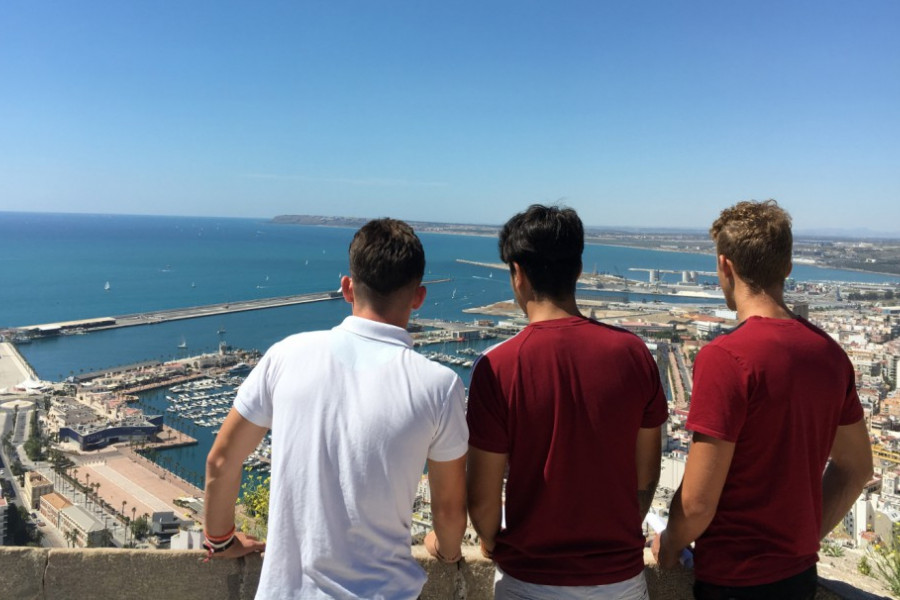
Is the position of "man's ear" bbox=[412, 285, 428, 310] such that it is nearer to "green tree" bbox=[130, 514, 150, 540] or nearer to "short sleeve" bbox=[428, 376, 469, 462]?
"short sleeve" bbox=[428, 376, 469, 462]

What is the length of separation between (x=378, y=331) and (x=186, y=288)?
135 ft

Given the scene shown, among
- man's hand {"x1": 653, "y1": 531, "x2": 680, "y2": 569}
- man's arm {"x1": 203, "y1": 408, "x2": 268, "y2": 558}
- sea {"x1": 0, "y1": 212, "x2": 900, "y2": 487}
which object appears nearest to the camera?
man's arm {"x1": 203, "y1": 408, "x2": 268, "y2": 558}

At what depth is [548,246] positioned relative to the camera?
88cm

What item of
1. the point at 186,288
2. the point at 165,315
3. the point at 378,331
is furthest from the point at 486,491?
the point at 186,288

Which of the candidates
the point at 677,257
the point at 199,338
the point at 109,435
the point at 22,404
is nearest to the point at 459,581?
the point at 109,435

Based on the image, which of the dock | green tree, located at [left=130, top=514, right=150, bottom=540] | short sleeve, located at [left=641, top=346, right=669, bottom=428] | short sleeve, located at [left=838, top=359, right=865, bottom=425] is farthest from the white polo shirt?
the dock

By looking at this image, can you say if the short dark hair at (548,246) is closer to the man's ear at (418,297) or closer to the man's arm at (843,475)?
the man's ear at (418,297)

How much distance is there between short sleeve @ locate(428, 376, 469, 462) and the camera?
778 millimetres

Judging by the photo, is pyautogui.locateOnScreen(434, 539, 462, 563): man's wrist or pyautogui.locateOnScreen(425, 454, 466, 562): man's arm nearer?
pyautogui.locateOnScreen(425, 454, 466, 562): man's arm

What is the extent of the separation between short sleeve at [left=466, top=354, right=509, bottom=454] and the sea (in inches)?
299

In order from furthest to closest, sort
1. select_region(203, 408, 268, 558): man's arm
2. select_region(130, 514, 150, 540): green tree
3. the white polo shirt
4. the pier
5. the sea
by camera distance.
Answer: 1. the pier
2. the sea
3. select_region(130, 514, 150, 540): green tree
4. select_region(203, 408, 268, 558): man's arm
5. the white polo shirt

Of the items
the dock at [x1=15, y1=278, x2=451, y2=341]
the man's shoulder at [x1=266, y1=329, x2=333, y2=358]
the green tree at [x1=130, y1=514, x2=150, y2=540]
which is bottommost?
the green tree at [x1=130, y1=514, x2=150, y2=540]

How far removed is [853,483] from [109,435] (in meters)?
16.5

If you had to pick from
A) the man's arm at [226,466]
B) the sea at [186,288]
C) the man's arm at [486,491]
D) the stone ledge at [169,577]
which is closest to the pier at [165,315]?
the sea at [186,288]
